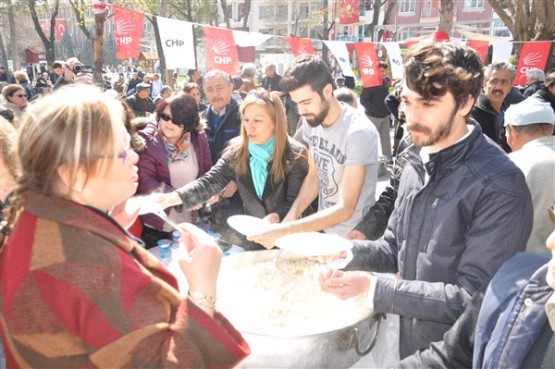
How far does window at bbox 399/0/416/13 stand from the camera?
1647 inches

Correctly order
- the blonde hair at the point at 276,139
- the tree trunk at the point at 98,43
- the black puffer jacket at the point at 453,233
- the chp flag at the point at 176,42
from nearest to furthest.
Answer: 1. the black puffer jacket at the point at 453,233
2. the blonde hair at the point at 276,139
3. the chp flag at the point at 176,42
4. the tree trunk at the point at 98,43

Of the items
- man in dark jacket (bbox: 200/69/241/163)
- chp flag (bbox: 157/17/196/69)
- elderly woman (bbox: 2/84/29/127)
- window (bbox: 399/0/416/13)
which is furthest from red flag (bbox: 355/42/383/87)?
window (bbox: 399/0/416/13)

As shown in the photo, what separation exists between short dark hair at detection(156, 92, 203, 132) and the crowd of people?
1.96ft

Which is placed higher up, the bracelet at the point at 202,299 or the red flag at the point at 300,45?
the red flag at the point at 300,45

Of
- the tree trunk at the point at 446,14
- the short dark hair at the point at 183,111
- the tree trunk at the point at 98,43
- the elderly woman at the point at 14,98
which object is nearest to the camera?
the short dark hair at the point at 183,111

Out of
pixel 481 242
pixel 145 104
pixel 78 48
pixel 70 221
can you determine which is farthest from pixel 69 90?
pixel 78 48

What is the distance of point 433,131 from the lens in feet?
4.28

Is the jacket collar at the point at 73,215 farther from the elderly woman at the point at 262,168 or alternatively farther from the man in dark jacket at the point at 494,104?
the man in dark jacket at the point at 494,104

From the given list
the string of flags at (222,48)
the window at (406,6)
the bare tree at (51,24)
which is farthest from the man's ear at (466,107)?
the window at (406,6)

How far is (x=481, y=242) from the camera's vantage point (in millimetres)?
1168

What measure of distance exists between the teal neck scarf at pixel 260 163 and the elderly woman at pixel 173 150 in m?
0.52

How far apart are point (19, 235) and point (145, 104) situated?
7.50 meters

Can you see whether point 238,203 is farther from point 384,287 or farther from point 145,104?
point 145,104

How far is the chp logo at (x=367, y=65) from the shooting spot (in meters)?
7.99
